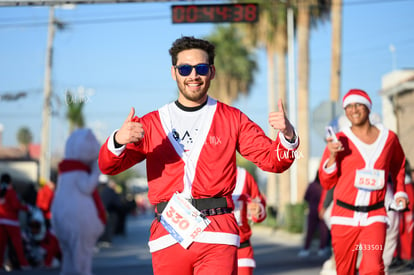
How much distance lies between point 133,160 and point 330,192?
686 cm

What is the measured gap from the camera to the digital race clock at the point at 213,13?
47.0ft

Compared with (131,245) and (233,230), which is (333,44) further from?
Result: (233,230)

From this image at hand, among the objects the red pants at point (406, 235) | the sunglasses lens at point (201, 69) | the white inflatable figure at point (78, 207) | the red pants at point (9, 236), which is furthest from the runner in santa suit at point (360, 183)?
the red pants at point (9, 236)

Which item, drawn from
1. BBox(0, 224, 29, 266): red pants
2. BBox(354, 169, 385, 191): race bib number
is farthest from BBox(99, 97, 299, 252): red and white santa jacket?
BBox(0, 224, 29, 266): red pants

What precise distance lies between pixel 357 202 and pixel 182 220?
311 centimetres

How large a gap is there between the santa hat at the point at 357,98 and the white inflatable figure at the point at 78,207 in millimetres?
4330

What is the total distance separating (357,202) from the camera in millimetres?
8086

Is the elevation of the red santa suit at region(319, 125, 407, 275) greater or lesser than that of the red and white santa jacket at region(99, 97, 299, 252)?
lesser

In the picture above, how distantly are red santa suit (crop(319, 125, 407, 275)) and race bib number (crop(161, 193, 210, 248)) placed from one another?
2.76m

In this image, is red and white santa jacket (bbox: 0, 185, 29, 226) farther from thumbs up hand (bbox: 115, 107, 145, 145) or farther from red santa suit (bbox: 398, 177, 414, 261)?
thumbs up hand (bbox: 115, 107, 145, 145)

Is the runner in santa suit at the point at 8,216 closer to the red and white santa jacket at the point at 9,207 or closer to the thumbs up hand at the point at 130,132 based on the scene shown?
the red and white santa jacket at the point at 9,207

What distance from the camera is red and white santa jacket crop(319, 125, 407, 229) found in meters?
8.04

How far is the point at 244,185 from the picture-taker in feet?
30.3

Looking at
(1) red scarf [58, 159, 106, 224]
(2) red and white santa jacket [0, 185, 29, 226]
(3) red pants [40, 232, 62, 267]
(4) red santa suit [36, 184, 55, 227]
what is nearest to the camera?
(1) red scarf [58, 159, 106, 224]
